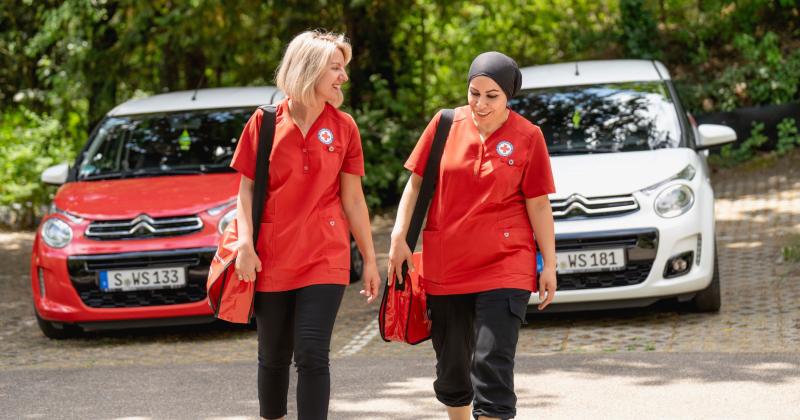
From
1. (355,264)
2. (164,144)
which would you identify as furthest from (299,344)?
(355,264)

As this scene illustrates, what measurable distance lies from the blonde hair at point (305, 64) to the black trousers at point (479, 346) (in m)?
0.98

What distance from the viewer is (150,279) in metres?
8.71

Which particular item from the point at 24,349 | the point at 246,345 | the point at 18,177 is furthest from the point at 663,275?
the point at 18,177

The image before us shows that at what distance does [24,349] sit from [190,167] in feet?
5.83

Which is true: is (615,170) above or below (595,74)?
below

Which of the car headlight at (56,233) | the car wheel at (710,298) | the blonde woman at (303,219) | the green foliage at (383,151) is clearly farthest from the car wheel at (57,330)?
the green foliage at (383,151)

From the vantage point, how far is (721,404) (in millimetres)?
6281

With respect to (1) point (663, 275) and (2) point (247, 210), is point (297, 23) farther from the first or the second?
(2) point (247, 210)

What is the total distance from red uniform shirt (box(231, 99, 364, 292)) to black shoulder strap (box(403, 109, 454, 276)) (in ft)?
1.09

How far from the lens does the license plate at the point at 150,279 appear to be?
8.70m

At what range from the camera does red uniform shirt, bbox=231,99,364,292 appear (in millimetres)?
4980

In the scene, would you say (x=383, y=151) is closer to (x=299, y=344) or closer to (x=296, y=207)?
(x=296, y=207)

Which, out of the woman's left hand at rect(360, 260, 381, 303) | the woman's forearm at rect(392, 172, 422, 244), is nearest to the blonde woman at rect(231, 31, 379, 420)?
the woman's left hand at rect(360, 260, 381, 303)

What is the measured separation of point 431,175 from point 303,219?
545 millimetres
